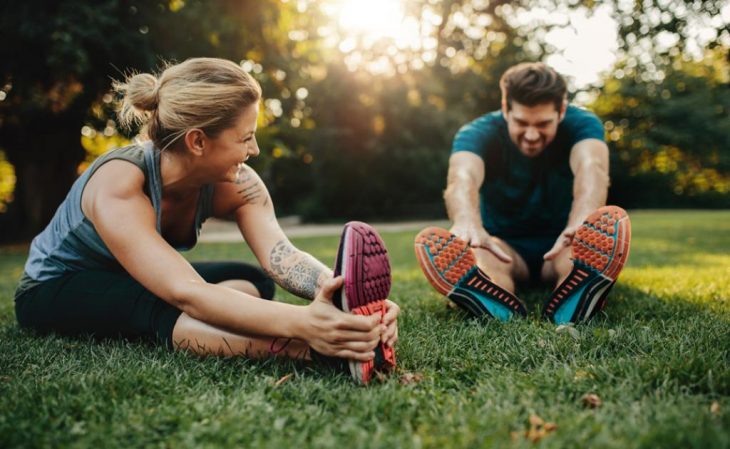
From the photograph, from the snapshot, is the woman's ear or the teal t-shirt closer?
the woman's ear

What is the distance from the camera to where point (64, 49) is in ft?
29.7

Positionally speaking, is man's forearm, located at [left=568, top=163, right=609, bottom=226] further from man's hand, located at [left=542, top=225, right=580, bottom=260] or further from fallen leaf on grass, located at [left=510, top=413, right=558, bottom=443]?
fallen leaf on grass, located at [left=510, top=413, right=558, bottom=443]

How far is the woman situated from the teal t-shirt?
1686 mm

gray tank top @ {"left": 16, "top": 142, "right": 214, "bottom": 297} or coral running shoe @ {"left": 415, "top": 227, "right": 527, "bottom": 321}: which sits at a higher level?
gray tank top @ {"left": 16, "top": 142, "right": 214, "bottom": 297}

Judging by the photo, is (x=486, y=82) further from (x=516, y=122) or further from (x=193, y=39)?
(x=516, y=122)

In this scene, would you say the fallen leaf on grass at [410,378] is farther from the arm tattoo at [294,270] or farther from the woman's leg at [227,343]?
the arm tattoo at [294,270]

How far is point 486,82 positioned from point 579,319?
59.7ft

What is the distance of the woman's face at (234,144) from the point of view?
2240mm

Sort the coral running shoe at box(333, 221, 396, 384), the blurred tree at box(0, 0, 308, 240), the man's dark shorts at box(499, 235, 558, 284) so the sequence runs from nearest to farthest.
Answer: the coral running shoe at box(333, 221, 396, 384)
the man's dark shorts at box(499, 235, 558, 284)
the blurred tree at box(0, 0, 308, 240)

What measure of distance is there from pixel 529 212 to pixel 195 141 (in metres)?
2.39

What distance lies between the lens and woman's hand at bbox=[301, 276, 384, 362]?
1864 millimetres

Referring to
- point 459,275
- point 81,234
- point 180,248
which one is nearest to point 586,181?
point 459,275

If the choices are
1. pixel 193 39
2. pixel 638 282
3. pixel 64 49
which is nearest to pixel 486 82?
pixel 193 39

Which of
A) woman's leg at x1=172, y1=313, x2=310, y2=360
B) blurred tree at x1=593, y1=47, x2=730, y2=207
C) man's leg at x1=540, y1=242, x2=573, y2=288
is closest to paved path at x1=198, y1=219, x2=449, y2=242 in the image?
blurred tree at x1=593, y1=47, x2=730, y2=207
